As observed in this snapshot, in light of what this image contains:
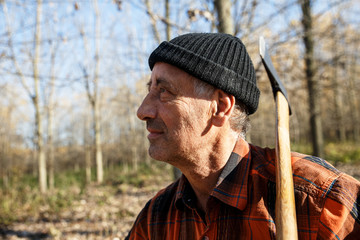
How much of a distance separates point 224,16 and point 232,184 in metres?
2.29

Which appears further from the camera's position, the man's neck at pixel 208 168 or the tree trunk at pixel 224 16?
the tree trunk at pixel 224 16

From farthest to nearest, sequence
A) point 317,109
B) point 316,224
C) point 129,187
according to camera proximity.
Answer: point 129,187
point 317,109
point 316,224

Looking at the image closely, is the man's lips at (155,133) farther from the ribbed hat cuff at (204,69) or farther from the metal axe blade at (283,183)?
the metal axe blade at (283,183)

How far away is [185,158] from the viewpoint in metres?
1.46

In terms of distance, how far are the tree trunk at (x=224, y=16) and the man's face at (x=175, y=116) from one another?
1.79 m

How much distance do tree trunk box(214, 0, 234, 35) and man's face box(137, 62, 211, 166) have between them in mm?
1791

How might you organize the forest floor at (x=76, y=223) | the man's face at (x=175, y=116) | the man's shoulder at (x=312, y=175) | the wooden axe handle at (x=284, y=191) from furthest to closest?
the forest floor at (x=76, y=223), the man's face at (x=175, y=116), the man's shoulder at (x=312, y=175), the wooden axe handle at (x=284, y=191)

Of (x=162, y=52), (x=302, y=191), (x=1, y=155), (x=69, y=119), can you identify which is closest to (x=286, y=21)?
(x=162, y=52)

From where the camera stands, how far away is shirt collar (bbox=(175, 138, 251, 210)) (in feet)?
4.32

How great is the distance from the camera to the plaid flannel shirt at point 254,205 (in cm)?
111

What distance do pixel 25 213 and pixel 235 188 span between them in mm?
8226

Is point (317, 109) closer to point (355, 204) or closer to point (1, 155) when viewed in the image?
point (355, 204)

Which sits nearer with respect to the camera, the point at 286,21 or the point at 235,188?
the point at 235,188

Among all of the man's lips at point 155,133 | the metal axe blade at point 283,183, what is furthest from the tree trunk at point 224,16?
the man's lips at point 155,133
